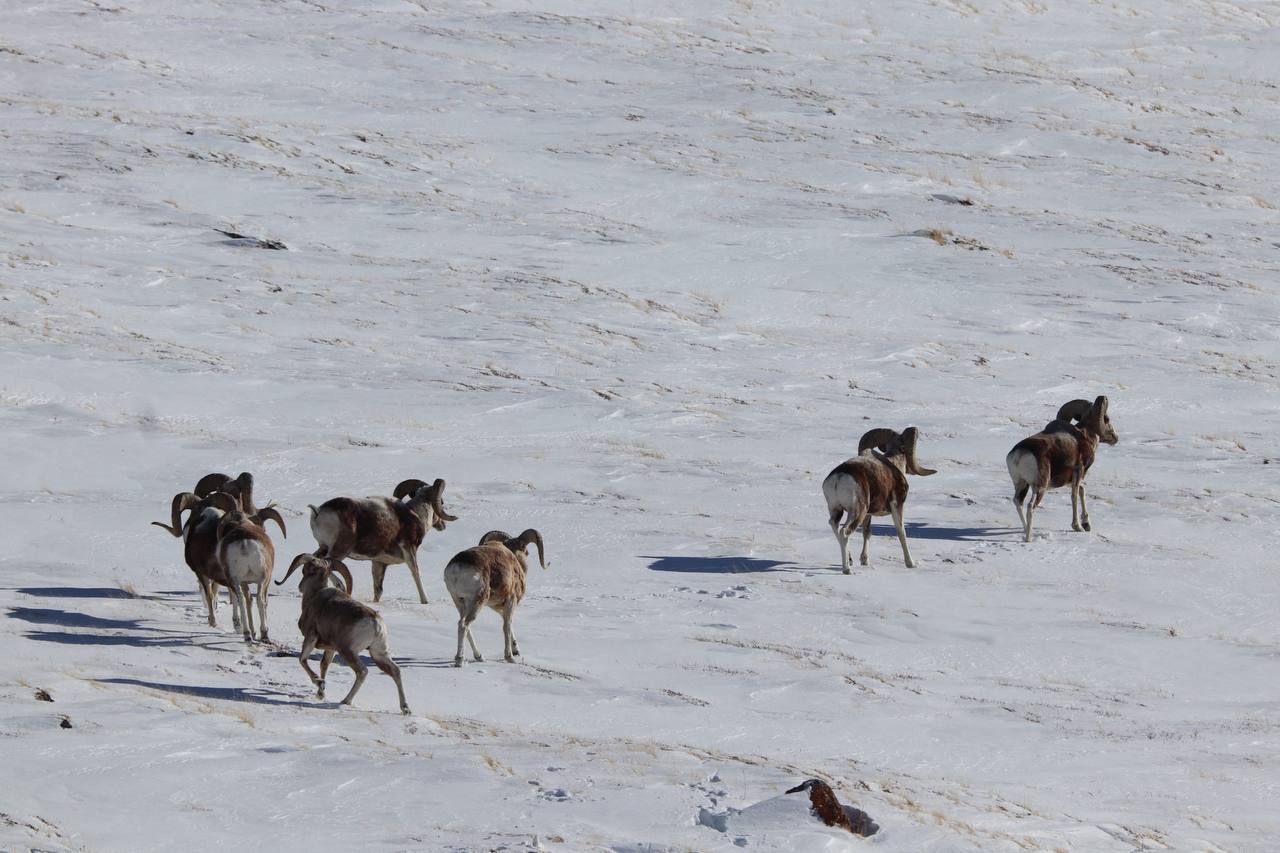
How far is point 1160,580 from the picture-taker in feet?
66.2

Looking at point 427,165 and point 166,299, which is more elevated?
point 427,165

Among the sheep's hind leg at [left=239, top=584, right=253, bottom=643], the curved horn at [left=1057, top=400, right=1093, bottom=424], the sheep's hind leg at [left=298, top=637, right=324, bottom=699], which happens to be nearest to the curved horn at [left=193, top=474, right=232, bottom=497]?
the sheep's hind leg at [left=239, top=584, right=253, bottom=643]

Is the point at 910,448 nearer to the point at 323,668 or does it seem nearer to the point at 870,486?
the point at 870,486

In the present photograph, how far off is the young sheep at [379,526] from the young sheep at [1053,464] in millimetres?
7988

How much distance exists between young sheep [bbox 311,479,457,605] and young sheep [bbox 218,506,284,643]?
1.70 metres

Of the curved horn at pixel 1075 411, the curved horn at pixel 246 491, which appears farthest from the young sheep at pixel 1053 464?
the curved horn at pixel 246 491

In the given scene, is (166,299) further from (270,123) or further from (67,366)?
(270,123)

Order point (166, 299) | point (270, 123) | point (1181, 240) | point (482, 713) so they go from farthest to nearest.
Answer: point (270, 123) < point (1181, 240) < point (166, 299) < point (482, 713)

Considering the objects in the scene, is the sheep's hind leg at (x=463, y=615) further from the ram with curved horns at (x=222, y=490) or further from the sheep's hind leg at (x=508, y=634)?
the ram with curved horns at (x=222, y=490)

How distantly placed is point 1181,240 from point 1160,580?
21.9 metres

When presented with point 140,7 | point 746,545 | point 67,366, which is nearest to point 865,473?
point 746,545

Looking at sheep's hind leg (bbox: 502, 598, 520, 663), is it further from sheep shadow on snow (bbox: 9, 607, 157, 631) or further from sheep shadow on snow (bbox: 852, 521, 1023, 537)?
sheep shadow on snow (bbox: 852, 521, 1023, 537)

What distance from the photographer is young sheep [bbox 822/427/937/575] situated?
19844mm

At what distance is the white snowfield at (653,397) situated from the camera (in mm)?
12312
